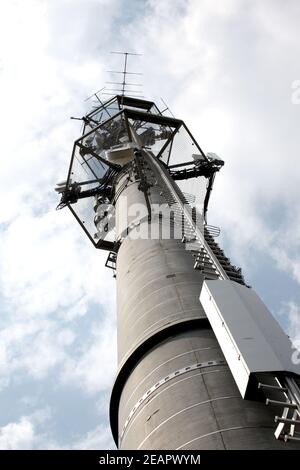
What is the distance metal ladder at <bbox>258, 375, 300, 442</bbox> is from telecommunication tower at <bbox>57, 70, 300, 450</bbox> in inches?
0.7

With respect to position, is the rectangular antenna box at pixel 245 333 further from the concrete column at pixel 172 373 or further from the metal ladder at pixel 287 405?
the concrete column at pixel 172 373

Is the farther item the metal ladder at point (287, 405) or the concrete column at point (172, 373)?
the concrete column at point (172, 373)

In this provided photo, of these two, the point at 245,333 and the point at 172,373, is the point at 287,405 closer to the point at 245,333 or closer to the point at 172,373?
the point at 245,333

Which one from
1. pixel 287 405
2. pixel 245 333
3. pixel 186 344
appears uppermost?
pixel 186 344

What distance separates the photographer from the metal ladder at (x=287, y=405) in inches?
272

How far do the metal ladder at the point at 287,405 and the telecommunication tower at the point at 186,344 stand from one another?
0.06 ft

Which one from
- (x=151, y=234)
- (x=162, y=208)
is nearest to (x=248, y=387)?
(x=151, y=234)

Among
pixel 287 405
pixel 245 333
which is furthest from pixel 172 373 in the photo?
pixel 287 405

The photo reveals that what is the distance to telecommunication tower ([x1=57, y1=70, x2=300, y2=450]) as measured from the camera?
7.50 m

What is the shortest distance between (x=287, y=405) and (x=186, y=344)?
2967mm

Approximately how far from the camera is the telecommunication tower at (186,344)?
7.50 m

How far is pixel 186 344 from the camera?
31.9 ft

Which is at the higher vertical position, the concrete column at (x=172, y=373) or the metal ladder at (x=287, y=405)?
the concrete column at (x=172, y=373)
